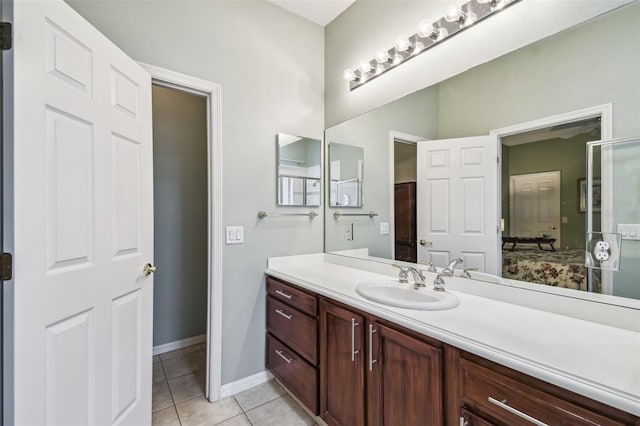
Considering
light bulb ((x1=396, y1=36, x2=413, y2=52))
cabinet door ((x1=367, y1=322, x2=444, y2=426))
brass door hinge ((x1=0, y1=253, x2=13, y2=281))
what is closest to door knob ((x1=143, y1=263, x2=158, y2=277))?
brass door hinge ((x1=0, y1=253, x2=13, y2=281))

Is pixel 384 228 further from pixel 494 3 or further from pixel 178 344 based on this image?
pixel 178 344

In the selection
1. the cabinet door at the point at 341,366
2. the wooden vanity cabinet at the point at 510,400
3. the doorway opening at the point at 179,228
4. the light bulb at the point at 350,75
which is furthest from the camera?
the doorway opening at the point at 179,228

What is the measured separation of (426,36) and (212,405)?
2.57 meters

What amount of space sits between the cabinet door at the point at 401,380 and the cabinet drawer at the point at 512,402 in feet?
0.35

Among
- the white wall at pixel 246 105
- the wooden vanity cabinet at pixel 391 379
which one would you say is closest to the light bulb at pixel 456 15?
the white wall at pixel 246 105

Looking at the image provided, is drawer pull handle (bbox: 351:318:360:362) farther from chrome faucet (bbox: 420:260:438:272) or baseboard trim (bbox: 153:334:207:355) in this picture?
baseboard trim (bbox: 153:334:207:355)

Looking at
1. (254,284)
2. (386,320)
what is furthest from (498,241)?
(254,284)

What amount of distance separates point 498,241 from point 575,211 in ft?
1.04

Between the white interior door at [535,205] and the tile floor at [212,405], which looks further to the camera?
the tile floor at [212,405]

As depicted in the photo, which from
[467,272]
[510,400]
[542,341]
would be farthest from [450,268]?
[510,400]

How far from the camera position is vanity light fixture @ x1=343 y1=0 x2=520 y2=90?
4.54 feet

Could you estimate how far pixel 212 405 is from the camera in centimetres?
184

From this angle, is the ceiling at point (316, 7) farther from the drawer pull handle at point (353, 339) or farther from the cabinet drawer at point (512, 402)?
the cabinet drawer at point (512, 402)

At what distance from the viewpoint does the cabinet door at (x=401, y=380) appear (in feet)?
3.29
